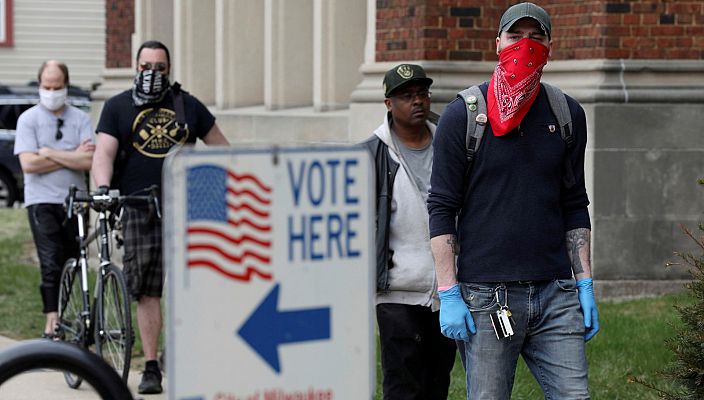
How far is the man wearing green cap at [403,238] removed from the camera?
5715mm

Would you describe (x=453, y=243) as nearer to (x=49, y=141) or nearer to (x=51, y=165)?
(x=51, y=165)

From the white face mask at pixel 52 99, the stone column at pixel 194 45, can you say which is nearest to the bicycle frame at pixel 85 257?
the white face mask at pixel 52 99

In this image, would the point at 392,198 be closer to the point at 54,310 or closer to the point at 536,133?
the point at 536,133

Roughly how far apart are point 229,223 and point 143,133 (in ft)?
15.2

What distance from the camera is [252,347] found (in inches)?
134

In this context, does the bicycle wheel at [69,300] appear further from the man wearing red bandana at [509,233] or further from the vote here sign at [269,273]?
the vote here sign at [269,273]

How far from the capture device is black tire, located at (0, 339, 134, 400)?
14.2ft

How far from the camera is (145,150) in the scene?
791 cm

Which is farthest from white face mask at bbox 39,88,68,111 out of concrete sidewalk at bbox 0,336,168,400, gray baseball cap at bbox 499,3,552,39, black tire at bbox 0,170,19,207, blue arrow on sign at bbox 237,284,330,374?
black tire at bbox 0,170,19,207

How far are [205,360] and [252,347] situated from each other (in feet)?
0.41

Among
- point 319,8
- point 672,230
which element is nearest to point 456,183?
point 672,230

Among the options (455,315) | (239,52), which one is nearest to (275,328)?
(455,315)

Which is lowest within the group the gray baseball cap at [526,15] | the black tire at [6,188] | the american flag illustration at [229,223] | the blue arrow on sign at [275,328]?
the black tire at [6,188]

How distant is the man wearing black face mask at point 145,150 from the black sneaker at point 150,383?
3 cm
